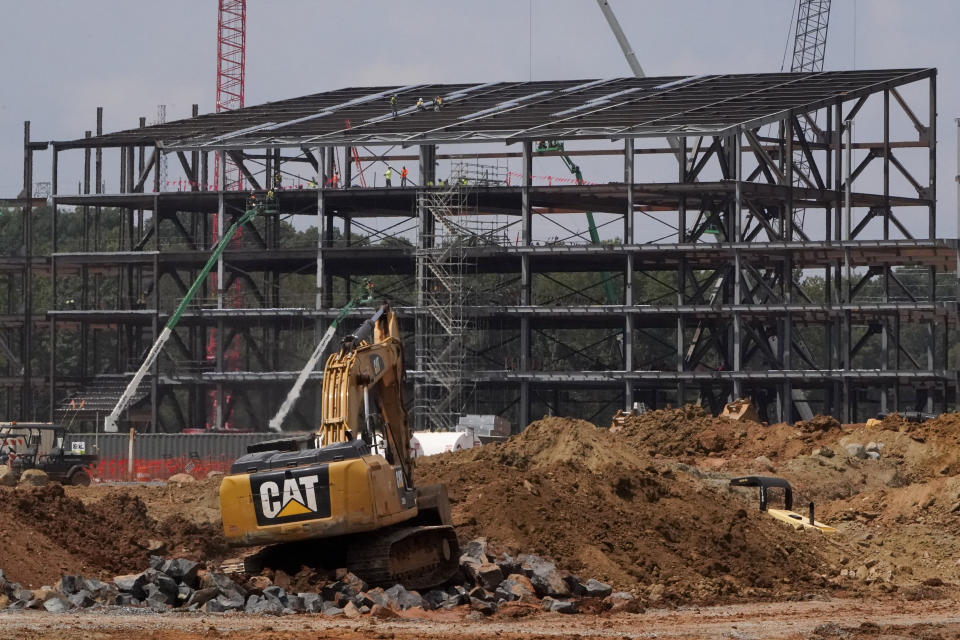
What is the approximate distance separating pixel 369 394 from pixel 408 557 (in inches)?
101

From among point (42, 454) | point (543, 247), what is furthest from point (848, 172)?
point (42, 454)

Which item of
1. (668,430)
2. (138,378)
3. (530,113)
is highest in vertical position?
(530,113)

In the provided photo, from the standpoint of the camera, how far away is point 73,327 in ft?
345

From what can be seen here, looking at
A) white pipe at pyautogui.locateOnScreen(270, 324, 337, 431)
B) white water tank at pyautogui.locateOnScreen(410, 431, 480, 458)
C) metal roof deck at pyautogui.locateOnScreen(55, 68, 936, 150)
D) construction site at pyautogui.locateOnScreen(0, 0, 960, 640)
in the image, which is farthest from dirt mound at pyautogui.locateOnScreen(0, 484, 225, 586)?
white pipe at pyautogui.locateOnScreen(270, 324, 337, 431)

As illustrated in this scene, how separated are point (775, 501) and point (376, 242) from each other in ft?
185

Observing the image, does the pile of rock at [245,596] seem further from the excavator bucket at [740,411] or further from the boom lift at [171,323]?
the boom lift at [171,323]

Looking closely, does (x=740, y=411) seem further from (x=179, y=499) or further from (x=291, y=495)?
(x=291, y=495)

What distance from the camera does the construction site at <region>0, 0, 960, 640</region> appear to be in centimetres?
2262

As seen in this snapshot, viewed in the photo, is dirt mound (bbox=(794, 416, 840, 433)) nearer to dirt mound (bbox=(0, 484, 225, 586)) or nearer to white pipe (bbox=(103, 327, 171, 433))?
dirt mound (bbox=(0, 484, 225, 586))

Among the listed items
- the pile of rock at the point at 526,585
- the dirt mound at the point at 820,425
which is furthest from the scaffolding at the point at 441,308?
the pile of rock at the point at 526,585

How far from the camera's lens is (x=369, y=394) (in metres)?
23.0

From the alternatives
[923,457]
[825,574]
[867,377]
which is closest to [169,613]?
[825,574]

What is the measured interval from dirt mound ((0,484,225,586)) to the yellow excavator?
437 cm

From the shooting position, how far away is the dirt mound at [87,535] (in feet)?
85.6
